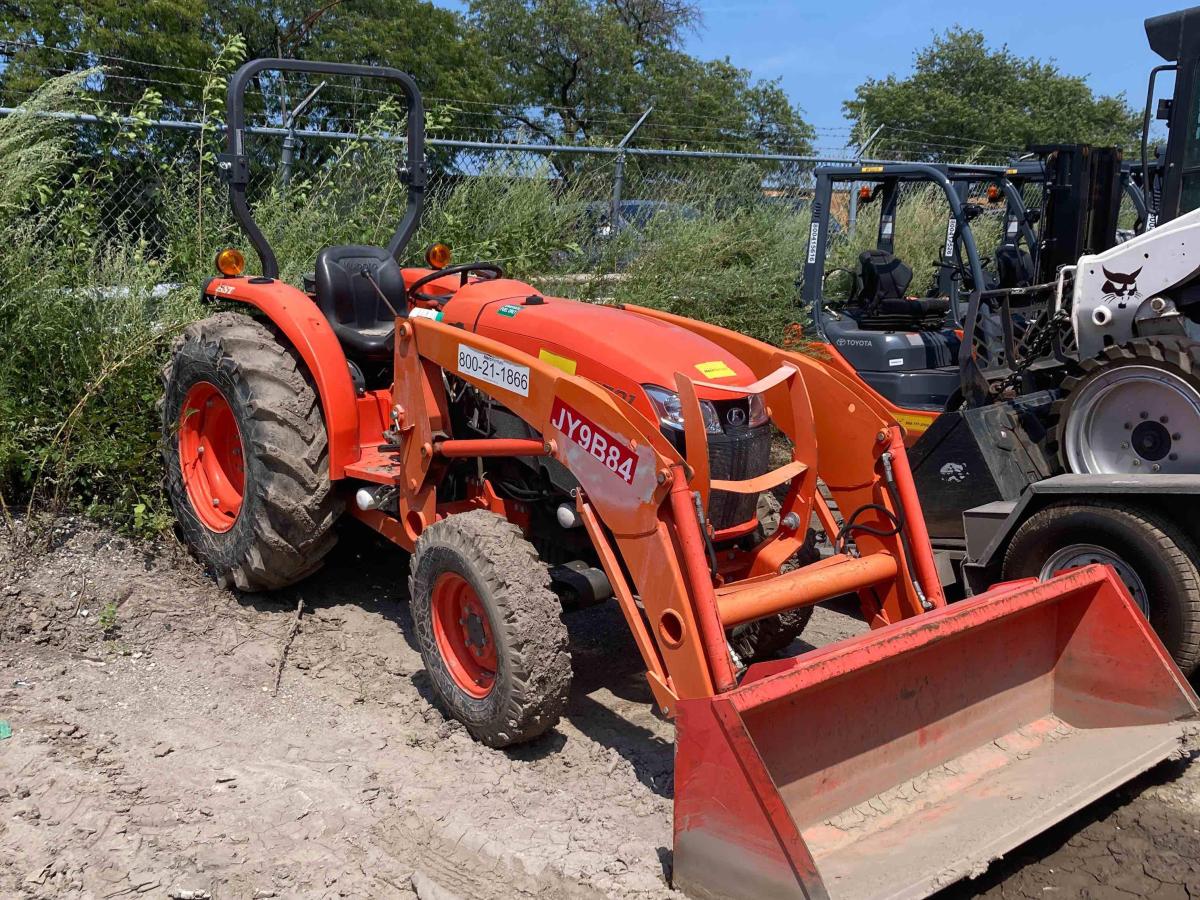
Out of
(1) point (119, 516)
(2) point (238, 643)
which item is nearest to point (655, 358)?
(2) point (238, 643)

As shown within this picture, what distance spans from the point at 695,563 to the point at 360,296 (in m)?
2.43

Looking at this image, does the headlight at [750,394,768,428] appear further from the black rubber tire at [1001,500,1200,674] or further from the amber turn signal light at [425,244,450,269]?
the amber turn signal light at [425,244,450,269]

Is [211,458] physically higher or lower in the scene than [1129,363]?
lower

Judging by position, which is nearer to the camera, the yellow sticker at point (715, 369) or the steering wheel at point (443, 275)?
the yellow sticker at point (715, 369)

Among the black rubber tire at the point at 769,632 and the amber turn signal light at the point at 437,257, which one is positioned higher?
the amber turn signal light at the point at 437,257

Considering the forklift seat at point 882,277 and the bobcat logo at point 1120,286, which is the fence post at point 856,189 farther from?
the bobcat logo at point 1120,286

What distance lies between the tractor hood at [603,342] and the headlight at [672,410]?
24 mm

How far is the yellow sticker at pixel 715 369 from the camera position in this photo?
3.82 metres

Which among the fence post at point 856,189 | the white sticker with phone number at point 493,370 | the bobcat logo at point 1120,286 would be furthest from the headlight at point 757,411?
the fence post at point 856,189

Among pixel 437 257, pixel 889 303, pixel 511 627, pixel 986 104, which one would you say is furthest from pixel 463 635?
pixel 986 104

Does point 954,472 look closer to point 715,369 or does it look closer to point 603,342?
point 715,369

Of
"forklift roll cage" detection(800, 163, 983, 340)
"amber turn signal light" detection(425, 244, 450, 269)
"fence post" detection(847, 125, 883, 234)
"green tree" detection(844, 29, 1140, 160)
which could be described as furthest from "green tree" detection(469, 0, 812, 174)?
"amber turn signal light" detection(425, 244, 450, 269)

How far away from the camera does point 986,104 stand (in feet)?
109

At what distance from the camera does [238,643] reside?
4.63m
